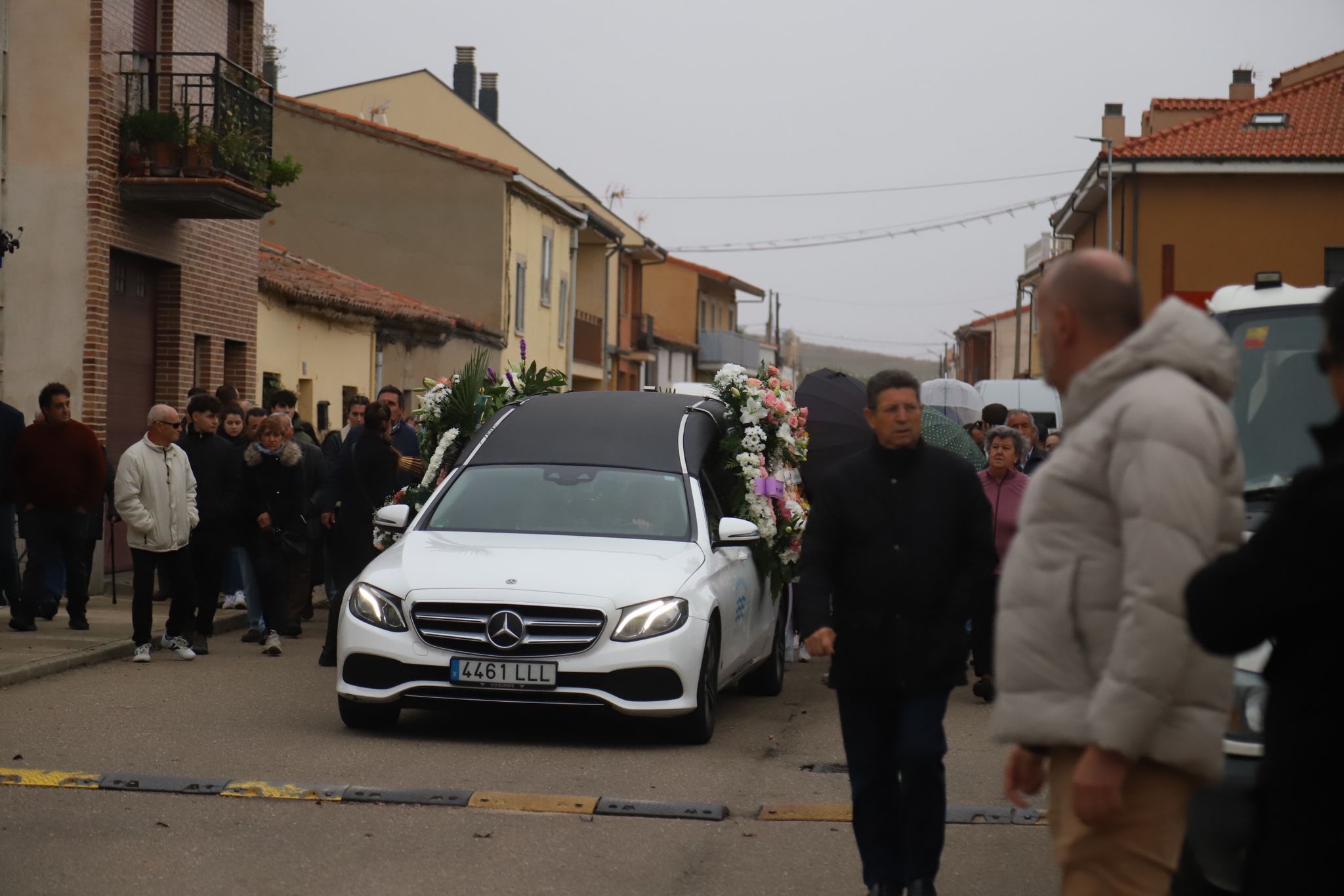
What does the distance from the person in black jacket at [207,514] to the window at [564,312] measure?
32.4 m

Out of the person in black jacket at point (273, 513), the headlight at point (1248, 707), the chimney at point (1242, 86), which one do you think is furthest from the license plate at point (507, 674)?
the chimney at point (1242, 86)

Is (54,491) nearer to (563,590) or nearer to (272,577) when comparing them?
(272,577)

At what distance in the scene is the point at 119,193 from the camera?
1903cm

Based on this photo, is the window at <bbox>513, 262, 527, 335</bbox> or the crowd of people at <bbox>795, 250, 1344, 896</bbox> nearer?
the crowd of people at <bbox>795, 250, 1344, 896</bbox>

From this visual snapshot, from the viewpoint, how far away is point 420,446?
45.6 ft

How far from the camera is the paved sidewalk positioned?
12070 mm

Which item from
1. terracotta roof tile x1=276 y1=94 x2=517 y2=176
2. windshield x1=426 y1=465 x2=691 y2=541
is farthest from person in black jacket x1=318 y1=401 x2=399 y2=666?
terracotta roof tile x1=276 y1=94 x2=517 y2=176

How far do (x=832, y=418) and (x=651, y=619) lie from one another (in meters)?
4.54

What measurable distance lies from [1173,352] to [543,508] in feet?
24.2

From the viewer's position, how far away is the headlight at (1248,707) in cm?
503

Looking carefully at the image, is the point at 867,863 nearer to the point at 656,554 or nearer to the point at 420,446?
the point at 656,554

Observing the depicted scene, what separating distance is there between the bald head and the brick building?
1632cm

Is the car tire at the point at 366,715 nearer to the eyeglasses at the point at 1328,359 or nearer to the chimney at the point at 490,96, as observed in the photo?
the eyeglasses at the point at 1328,359

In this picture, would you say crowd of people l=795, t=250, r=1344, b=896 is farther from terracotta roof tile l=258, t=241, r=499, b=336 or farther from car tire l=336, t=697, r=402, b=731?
terracotta roof tile l=258, t=241, r=499, b=336
